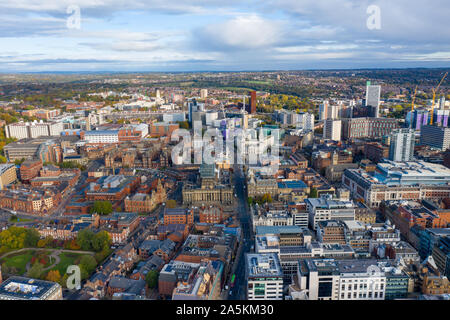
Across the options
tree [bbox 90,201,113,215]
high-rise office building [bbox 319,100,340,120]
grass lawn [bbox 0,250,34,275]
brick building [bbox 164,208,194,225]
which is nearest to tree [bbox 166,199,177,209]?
brick building [bbox 164,208,194,225]

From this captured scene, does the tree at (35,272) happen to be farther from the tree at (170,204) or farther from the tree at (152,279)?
the tree at (170,204)

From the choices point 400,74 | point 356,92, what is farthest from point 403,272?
point 400,74

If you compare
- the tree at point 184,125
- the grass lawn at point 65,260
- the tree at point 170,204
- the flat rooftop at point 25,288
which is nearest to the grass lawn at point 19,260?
the grass lawn at point 65,260

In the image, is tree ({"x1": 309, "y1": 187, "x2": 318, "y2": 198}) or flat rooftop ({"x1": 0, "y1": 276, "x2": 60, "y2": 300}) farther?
tree ({"x1": 309, "y1": 187, "x2": 318, "y2": 198})

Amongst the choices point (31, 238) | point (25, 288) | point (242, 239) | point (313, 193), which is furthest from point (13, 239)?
point (313, 193)

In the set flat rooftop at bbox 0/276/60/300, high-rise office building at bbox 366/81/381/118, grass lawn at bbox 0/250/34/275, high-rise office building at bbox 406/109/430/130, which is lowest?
grass lawn at bbox 0/250/34/275

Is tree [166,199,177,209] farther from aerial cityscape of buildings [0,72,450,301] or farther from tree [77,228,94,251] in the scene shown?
tree [77,228,94,251]
